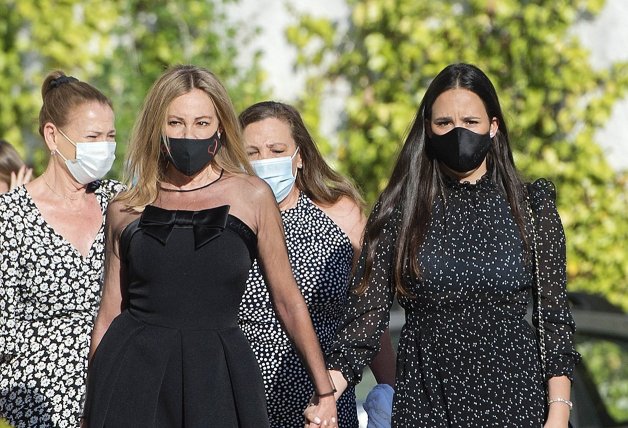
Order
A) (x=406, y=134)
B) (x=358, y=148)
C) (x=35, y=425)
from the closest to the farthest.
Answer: (x=406, y=134), (x=35, y=425), (x=358, y=148)

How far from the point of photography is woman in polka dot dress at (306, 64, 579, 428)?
393 cm

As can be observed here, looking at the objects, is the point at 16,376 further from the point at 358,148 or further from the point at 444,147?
the point at 358,148

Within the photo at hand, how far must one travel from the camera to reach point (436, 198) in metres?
4.12

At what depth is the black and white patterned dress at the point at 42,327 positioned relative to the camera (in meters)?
4.71

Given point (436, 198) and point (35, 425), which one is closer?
point (436, 198)

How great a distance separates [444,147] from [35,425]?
1.91m

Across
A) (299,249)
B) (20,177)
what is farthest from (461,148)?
(20,177)

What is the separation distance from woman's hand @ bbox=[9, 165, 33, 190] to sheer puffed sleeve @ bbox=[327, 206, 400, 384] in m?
2.28

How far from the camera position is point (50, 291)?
A: 474 centimetres

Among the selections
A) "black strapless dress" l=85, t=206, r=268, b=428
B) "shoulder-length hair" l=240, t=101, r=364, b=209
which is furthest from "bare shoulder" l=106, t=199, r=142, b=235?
"shoulder-length hair" l=240, t=101, r=364, b=209

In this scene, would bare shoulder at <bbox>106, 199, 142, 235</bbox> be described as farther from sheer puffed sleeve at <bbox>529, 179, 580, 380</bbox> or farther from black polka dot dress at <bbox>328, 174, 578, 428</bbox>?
sheer puffed sleeve at <bbox>529, 179, 580, 380</bbox>

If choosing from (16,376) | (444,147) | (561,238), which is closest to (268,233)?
(444,147)

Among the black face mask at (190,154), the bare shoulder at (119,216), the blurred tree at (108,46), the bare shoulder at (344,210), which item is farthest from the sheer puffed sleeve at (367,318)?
the blurred tree at (108,46)

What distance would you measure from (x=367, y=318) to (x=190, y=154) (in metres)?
0.79
